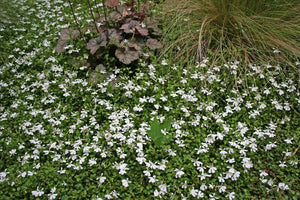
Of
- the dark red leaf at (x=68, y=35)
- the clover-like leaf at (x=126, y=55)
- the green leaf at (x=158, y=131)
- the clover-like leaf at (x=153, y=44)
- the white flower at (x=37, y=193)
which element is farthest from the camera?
the dark red leaf at (x=68, y=35)

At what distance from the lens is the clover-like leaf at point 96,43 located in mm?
3352

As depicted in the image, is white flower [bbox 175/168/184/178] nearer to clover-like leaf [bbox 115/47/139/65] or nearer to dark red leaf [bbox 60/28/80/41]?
clover-like leaf [bbox 115/47/139/65]

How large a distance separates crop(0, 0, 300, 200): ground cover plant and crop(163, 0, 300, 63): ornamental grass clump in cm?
19

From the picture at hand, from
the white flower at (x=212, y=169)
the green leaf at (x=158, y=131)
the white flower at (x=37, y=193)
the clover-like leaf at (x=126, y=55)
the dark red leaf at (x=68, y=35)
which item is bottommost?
the white flower at (x=37, y=193)

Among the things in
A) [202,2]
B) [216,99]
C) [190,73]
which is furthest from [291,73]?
[202,2]

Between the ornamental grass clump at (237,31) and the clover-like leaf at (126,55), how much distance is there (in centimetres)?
46

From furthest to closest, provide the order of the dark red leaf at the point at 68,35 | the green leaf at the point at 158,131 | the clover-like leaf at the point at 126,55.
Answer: the dark red leaf at the point at 68,35, the clover-like leaf at the point at 126,55, the green leaf at the point at 158,131

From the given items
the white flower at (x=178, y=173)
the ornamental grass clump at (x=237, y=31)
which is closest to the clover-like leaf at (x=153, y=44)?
the ornamental grass clump at (x=237, y=31)

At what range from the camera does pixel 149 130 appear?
2.69 m

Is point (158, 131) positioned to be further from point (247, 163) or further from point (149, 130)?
point (247, 163)

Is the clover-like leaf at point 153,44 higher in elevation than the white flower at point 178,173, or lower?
higher

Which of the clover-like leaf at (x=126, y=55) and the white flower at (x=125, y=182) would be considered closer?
the white flower at (x=125, y=182)

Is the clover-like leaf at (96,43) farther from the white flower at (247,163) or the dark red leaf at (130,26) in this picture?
the white flower at (247,163)

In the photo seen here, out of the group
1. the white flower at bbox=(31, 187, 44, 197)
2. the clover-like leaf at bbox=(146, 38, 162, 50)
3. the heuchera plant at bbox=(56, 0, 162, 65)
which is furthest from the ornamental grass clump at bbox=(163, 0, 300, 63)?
the white flower at bbox=(31, 187, 44, 197)
